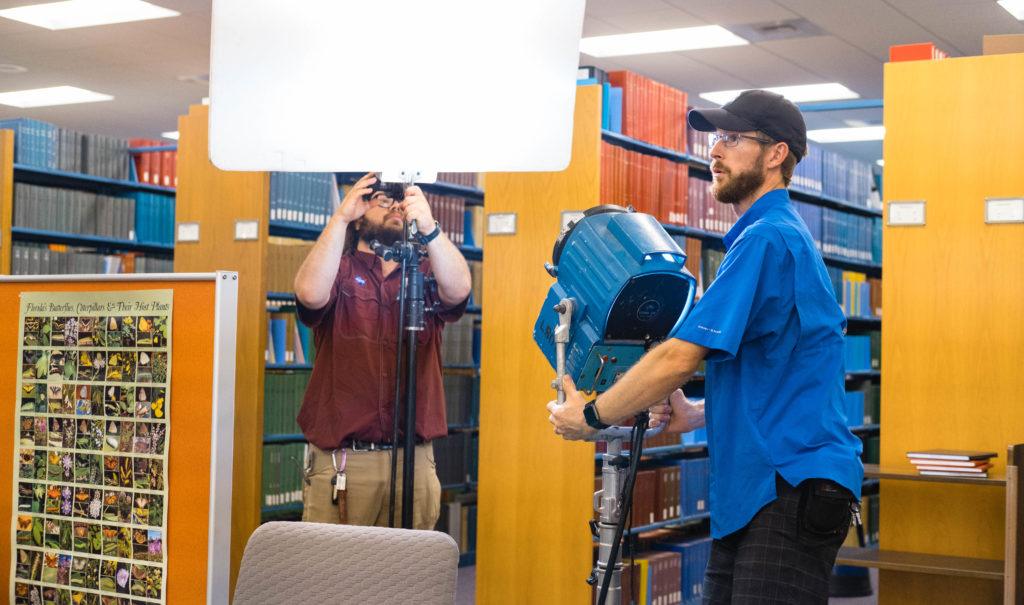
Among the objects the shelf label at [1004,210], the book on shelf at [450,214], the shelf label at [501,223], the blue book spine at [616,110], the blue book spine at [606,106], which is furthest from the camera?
the book on shelf at [450,214]

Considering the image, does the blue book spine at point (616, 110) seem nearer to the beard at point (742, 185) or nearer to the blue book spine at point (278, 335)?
the blue book spine at point (278, 335)

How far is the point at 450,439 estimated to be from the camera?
20.1ft

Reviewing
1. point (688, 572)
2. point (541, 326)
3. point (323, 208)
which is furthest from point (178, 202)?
point (541, 326)

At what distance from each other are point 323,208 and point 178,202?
0.68 metres

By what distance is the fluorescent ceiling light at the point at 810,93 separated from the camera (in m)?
9.62

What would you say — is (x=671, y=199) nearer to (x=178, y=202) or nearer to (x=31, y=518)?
(x=178, y=202)

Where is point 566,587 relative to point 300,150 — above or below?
below

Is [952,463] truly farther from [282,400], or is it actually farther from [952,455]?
[282,400]

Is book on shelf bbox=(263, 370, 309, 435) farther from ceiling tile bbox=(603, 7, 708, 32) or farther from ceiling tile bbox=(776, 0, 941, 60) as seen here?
ceiling tile bbox=(776, 0, 941, 60)

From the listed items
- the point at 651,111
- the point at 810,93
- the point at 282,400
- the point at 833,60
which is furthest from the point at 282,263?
the point at 810,93

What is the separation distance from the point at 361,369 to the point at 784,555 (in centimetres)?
132

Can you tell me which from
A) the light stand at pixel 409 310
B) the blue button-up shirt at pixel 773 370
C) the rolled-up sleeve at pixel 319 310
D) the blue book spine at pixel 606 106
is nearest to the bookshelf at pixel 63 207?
the blue book spine at pixel 606 106

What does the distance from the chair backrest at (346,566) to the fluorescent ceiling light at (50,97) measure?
936cm

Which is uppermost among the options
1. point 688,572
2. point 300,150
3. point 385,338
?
point 300,150
